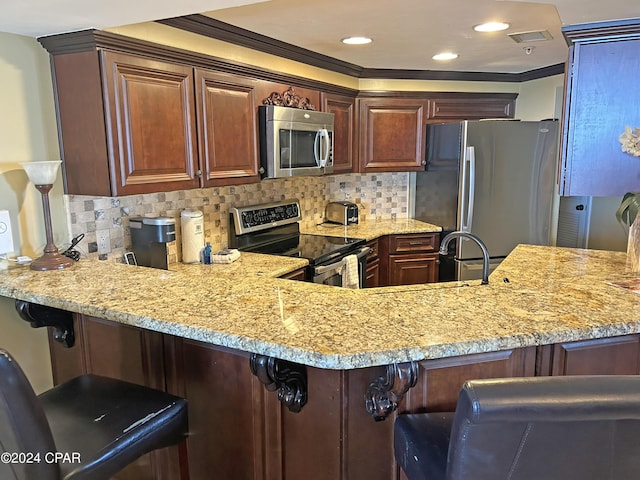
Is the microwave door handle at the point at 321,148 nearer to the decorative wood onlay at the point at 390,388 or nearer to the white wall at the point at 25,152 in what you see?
the white wall at the point at 25,152

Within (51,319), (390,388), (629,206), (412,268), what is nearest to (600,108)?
(629,206)

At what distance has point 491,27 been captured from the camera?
261 cm

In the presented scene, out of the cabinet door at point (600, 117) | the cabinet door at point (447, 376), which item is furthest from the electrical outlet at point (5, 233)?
the cabinet door at point (600, 117)

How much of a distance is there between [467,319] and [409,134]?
116 inches

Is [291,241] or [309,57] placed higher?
[309,57]

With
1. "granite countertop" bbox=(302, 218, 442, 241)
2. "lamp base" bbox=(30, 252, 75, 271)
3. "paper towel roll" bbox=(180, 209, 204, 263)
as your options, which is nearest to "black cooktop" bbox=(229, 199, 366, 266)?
"granite countertop" bbox=(302, 218, 442, 241)

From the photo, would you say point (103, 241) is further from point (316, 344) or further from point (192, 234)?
point (316, 344)

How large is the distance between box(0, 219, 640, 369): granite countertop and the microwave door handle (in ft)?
5.08

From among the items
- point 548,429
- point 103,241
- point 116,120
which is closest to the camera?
point 548,429

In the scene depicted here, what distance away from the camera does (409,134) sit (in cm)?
410

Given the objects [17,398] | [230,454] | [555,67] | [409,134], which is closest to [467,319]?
[230,454]

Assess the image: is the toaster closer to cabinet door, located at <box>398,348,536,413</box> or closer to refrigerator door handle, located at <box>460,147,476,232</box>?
refrigerator door handle, located at <box>460,147,476,232</box>

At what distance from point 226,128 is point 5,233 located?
1.16m

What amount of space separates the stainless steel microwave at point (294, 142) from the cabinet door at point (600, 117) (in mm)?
1539
